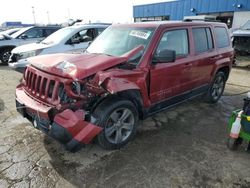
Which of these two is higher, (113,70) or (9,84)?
(113,70)

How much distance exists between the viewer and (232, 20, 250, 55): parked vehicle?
39.7ft

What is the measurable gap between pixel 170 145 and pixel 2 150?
8.52 feet

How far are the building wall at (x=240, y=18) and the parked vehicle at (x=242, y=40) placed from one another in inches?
338

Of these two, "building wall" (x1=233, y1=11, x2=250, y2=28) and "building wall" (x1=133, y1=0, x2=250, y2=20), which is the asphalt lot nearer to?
"building wall" (x1=233, y1=11, x2=250, y2=28)

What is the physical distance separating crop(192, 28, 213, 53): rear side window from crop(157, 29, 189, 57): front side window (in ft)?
1.11

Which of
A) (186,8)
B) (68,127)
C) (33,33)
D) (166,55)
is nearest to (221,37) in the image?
(166,55)

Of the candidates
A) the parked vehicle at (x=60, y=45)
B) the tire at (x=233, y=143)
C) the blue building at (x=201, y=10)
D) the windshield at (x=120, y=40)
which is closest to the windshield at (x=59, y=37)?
the parked vehicle at (x=60, y=45)

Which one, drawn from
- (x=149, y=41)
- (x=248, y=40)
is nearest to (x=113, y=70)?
(x=149, y=41)

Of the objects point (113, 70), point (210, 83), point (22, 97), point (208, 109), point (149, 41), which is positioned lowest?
point (208, 109)

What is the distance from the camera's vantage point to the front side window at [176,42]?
13.4ft

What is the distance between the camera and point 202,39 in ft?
16.4

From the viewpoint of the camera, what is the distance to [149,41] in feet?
12.8

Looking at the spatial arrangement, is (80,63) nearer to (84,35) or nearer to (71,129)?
(71,129)

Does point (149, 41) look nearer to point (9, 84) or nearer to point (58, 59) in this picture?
point (58, 59)
